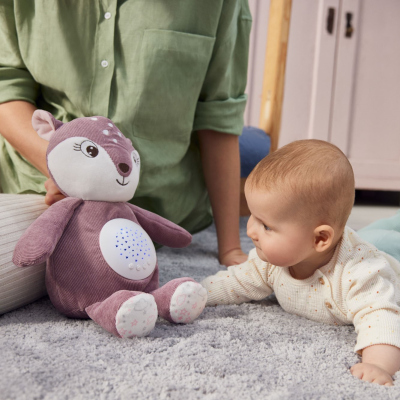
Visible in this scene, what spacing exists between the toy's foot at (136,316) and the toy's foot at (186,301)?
0.16ft

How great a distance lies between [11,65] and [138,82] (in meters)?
0.26

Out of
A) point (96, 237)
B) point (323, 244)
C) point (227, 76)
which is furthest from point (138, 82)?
point (323, 244)

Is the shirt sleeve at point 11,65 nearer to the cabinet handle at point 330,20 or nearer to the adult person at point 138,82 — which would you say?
the adult person at point 138,82

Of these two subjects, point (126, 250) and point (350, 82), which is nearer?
point (126, 250)

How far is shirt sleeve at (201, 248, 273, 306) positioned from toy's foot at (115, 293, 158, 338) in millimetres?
191

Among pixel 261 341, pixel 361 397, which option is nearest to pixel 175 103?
pixel 261 341

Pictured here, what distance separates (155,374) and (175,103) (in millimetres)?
593

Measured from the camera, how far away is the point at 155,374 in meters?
0.52

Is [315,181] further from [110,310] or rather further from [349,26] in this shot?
[349,26]

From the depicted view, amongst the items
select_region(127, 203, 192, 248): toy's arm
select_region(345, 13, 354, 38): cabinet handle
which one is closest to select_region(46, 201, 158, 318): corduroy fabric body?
select_region(127, 203, 192, 248): toy's arm

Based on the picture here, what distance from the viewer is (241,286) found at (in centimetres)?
78

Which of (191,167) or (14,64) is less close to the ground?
(14,64)

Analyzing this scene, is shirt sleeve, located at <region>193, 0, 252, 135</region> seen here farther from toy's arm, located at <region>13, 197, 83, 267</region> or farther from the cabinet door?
the cabinet door

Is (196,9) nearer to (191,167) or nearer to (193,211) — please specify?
(191,167)
